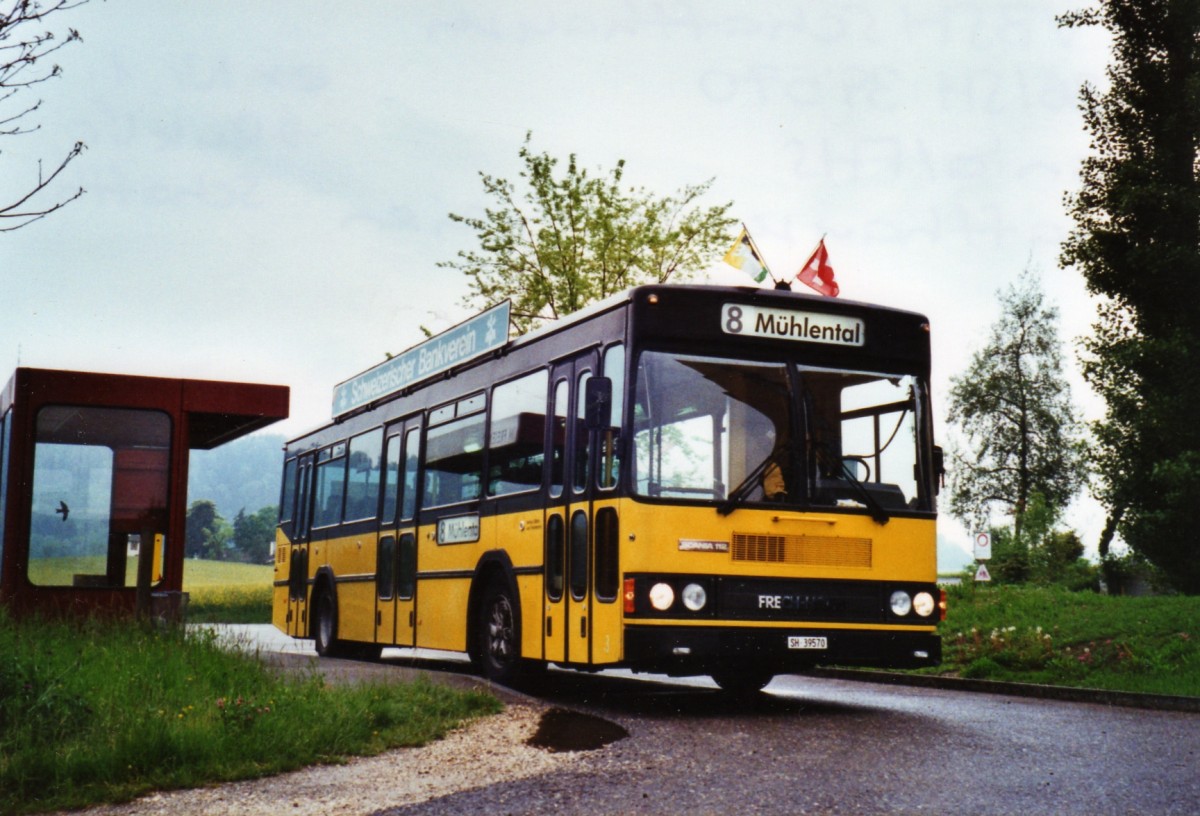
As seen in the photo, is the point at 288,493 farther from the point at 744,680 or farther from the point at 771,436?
the point at 771,436

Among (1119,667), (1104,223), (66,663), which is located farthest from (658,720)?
(1104,223)

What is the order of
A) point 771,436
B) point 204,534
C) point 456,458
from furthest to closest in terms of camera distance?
point 204,534
point 456,458
point 771,436

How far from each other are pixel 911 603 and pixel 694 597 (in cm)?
187

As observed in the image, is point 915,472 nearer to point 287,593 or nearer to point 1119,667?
point 1119,667

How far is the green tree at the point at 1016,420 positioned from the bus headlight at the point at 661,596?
56.3 meters

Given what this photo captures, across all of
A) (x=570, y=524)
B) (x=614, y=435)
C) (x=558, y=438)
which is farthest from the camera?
(x=558, y=438)

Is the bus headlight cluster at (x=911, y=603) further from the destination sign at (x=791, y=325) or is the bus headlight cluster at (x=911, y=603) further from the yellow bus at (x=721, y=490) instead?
the destination sign at (x=791, y=325)

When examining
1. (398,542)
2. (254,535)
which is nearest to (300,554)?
(398,542)

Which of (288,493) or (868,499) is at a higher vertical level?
(288,493)

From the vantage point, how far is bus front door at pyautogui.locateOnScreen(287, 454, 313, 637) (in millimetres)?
19641

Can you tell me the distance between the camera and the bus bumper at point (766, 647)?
32.5ft

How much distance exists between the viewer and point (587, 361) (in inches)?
440

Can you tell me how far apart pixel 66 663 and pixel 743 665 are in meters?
5.04

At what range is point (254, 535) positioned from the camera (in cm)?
12975
